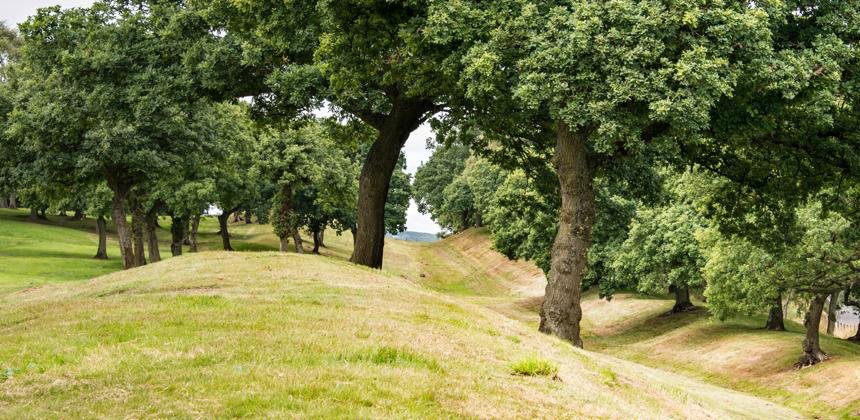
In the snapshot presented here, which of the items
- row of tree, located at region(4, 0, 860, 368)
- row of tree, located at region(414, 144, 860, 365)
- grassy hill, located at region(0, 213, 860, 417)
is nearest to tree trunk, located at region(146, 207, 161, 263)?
row of tree, located at region(4, 0, 860, 368)

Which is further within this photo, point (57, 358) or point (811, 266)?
point (811, 266)

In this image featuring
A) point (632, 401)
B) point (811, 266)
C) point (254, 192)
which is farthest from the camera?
point (254, 192)

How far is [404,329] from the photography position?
16062 mm

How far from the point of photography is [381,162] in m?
31.7

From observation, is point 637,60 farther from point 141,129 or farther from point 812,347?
point 141,129

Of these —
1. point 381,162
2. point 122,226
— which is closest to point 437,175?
point 122,226

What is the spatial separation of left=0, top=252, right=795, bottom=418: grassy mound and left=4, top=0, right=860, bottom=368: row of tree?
6686 millimetres

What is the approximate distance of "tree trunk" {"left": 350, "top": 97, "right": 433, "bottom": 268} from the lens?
104 ft

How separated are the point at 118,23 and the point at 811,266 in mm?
35010

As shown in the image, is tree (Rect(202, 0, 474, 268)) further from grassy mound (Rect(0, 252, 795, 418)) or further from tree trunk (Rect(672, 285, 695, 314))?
tree trunk (Rect(672, 285, 695, 314))

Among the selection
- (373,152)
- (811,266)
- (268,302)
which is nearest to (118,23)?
(373,152)

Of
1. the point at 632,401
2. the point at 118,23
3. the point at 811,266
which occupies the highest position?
the point at 118,23

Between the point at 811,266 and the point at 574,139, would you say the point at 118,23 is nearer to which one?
the point at 574,139

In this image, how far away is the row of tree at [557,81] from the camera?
19.8 metres
